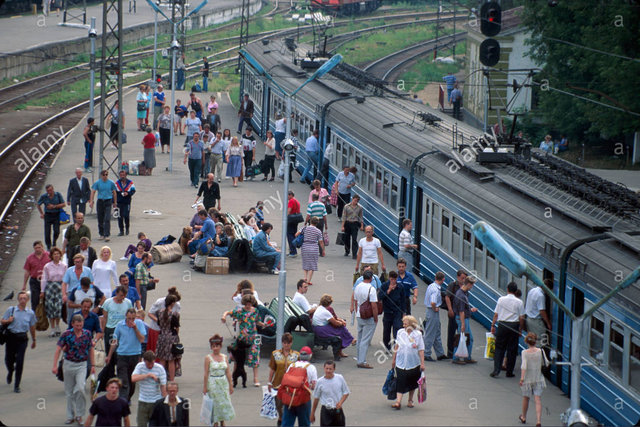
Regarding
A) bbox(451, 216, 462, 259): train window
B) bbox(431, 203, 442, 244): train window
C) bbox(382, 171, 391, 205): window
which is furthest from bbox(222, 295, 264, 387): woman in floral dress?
bbox(382, 171, 391, 205): window

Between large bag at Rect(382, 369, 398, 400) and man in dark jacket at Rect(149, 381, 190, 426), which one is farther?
large bag at Rect(382, 369, 398, 400)

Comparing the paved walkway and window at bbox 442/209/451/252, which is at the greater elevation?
window at bbox 442/209/451/252

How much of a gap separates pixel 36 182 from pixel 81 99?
64.0 feet

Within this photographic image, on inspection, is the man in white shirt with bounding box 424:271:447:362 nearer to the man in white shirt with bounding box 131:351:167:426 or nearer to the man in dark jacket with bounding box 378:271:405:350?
the man in dark jacket with bounding box 378:271:405:350

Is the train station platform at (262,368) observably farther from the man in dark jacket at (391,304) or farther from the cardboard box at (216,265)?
the man in dark jacket at (391,304)

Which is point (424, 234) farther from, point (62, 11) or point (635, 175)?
point (62, 11)

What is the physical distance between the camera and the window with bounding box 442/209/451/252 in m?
23.5

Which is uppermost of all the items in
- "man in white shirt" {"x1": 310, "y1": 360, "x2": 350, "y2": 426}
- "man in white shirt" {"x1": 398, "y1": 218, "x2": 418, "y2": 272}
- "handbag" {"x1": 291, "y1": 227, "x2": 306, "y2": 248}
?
"man in white shirt" {"x1": 310, "y1": 360, "x2": 350, "y2": 426}

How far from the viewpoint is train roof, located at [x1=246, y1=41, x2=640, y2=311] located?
17.3 meters

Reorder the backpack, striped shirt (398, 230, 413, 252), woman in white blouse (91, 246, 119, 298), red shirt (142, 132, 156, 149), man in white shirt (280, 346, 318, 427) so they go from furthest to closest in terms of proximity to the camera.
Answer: red shirt (142, 132, 156, 149), striped shirt (398, 230, 413, 252), woman in white blouse (91, 246, 119, 298), man in white shirt (280, 346, 318, 427), the backpack

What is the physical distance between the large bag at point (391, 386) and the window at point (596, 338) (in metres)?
2.80

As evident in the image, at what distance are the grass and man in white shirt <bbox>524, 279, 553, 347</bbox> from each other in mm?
41562

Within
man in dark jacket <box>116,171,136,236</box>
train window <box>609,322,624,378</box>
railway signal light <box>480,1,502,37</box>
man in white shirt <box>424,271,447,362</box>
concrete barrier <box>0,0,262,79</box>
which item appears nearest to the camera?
train window <box>609,322,624,378</box>

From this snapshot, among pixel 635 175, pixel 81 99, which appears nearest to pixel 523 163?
pixel 635 175
